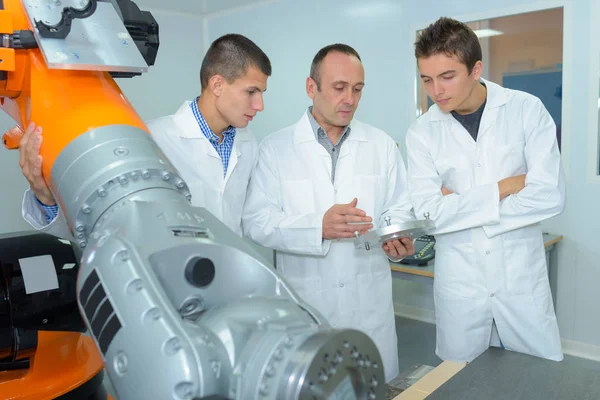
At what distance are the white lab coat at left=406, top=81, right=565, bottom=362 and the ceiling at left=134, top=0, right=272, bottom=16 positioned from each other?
9.96 feet

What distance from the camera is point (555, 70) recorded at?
2990 mm

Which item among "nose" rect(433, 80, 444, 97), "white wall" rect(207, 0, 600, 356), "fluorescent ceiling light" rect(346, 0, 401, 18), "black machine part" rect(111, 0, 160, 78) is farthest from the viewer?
"fluorescent ceiling light" rect(346, 0, 401, 18)

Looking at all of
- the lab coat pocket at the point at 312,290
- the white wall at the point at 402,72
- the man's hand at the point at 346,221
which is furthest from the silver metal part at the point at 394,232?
the white wall at the point at 402,72

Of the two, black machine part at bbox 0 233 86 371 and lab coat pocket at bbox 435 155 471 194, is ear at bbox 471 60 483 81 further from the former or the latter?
black machine part at bbox 0 233 86 371

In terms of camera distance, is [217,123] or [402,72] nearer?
[217,123]

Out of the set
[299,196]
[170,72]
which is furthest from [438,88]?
[170,72]

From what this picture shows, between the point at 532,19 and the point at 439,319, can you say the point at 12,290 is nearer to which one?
the point at 439,319

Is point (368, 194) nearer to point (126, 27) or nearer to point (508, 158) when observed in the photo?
point (508, 158)

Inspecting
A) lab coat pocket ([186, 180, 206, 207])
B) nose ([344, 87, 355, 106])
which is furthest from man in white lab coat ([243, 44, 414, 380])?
lab coat pocket ([186, 180, 206, 207])

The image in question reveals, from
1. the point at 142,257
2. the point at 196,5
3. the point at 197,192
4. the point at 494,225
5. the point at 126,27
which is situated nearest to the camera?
the point at 142,257

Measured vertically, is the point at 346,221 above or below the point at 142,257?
below

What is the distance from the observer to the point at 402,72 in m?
3.56

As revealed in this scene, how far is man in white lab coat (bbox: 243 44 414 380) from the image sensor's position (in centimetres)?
185

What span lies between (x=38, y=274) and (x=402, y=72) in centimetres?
289
